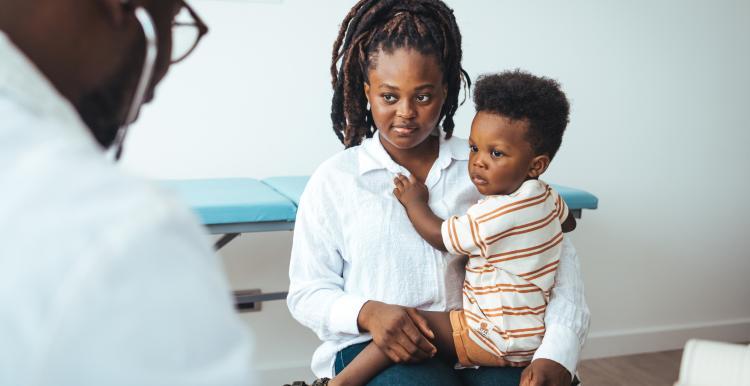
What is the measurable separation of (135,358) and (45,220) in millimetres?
94

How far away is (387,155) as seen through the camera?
149 cm

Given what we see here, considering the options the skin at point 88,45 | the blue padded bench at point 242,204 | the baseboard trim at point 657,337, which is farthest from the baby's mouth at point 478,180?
the baseboard trim at point 657,337

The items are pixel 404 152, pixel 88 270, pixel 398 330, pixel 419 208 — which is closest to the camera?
pixel 88 270

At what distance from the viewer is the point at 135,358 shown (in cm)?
41

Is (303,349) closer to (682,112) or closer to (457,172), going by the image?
(457,172)

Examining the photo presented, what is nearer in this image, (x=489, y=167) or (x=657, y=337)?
(x=489, y=167)

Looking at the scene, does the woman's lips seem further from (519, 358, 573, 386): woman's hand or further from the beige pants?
(519, 358, 573, 386): woman's hand

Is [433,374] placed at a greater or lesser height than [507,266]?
lesser

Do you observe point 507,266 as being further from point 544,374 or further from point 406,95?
point 406,95

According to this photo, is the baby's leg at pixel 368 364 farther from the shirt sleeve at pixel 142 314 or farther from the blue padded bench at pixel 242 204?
the shirt sleeve at pixel 142 314

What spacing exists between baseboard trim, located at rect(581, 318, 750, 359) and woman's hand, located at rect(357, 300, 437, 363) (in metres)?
2.19

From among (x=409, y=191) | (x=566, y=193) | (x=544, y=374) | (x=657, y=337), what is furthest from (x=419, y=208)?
(x=657, y=337)

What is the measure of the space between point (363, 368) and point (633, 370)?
228 cm

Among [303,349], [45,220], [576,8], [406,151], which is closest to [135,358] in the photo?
[45,220]
